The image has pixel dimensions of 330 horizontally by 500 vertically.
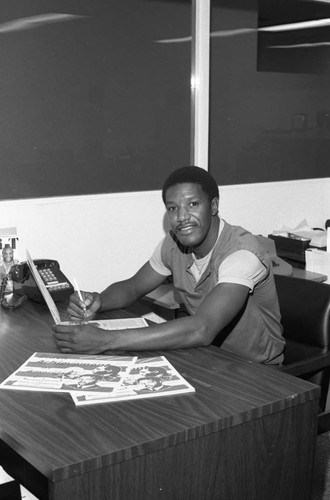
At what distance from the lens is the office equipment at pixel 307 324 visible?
2285mm

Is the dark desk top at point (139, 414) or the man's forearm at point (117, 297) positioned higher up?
the man's forearm at point (117, 297)

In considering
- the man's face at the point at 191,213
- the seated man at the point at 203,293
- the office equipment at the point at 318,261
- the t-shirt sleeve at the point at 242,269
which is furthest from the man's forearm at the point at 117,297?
the office equipment at the point at 318,261

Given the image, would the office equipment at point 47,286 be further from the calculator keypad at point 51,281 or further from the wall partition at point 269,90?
the wall partition at point 269,90

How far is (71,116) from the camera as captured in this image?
10.4 ft

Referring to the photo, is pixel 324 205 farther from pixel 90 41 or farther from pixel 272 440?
pixel 272 440

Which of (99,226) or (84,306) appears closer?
(84,306)

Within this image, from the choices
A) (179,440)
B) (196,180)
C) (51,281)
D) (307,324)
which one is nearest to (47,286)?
(51,281)

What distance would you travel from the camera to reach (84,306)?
232cm

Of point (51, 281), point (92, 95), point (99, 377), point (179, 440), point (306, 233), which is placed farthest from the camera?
point (306, 233)

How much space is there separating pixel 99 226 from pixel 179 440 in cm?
190

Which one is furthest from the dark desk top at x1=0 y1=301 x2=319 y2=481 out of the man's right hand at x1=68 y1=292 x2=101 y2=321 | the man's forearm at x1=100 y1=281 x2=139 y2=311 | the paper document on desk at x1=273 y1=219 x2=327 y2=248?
the paper document on desk at x1=273 y1=219 x2=327 y2=248

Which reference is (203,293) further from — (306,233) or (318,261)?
(306,233)

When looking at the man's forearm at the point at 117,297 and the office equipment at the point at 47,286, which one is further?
the office equipment at the point at 47,286

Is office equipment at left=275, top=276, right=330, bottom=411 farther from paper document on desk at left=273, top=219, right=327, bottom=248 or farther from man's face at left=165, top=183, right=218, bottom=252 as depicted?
paper document on desk at left=273, top=219, right=327, bottom=248
